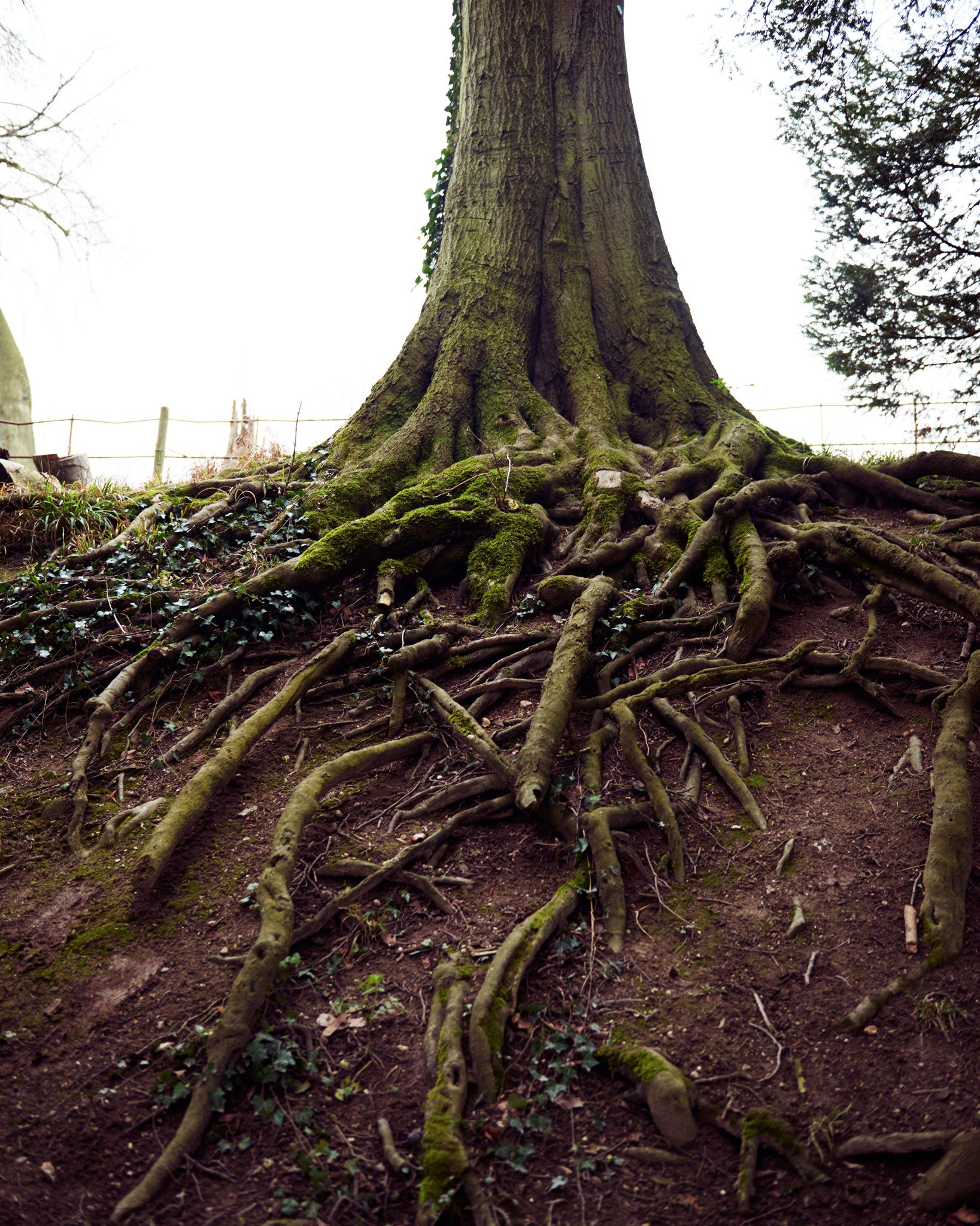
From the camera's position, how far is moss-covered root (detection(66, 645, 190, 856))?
11.7ft

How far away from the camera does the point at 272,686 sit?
432cm

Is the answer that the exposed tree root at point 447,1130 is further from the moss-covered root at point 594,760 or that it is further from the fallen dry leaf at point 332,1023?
the moss-covered root at point 594,760

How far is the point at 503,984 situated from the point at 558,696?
1326mm

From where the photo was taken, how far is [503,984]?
262cm

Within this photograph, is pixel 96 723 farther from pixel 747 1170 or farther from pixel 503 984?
pixel 747 1170

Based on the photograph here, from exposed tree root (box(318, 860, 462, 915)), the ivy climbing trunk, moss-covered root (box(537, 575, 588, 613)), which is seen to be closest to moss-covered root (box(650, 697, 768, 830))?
moss-covered root (box(537, 575, 588, 613))

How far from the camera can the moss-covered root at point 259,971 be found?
7.29ft

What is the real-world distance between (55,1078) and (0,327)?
18.0 metres

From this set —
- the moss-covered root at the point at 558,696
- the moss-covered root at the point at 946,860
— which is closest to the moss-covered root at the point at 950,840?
the moss-covered root at the point at 946,860

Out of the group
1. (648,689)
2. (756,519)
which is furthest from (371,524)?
(756,519)

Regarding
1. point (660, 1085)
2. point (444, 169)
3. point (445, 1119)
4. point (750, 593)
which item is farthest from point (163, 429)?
point (660, 1085)

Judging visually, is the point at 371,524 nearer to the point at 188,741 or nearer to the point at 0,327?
the point at 188,741

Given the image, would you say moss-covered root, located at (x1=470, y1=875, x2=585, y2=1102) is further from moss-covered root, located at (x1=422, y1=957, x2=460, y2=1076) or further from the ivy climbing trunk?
the ivy climbing trunk

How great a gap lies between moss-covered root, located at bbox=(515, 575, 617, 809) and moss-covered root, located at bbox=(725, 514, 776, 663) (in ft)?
2.32
